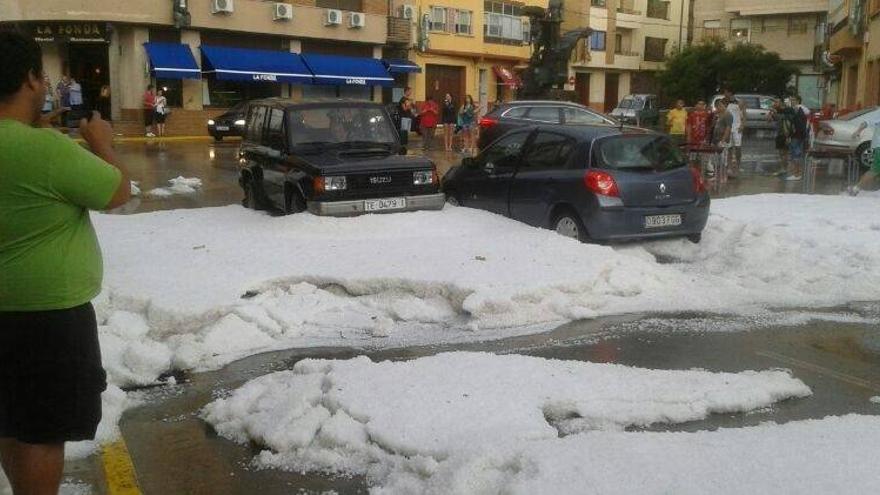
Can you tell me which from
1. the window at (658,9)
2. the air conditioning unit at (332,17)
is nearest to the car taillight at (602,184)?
the air conditioning unit at (332,17)

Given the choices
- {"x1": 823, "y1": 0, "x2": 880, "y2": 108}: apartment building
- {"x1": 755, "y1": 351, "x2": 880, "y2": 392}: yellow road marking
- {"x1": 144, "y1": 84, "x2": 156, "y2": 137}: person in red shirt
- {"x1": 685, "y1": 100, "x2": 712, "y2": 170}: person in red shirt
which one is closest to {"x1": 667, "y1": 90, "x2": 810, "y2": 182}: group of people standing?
{"x1": 685, "y1": 100, "x2": 712, "y2": 170}: person in red shirt

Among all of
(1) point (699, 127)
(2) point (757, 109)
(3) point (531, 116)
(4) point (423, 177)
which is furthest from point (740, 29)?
(4) point (423, 177)

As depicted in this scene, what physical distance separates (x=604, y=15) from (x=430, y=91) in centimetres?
2129

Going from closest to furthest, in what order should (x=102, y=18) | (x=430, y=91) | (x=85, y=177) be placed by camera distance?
(x=85, y=177) → (x=102, y=18) → (x=430, y=91)

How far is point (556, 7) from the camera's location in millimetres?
27047

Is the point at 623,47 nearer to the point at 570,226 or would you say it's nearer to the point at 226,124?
the point at 226,124

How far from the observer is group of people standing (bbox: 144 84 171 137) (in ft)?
112

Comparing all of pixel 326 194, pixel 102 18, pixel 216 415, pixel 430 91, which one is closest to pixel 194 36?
pixel 102 18

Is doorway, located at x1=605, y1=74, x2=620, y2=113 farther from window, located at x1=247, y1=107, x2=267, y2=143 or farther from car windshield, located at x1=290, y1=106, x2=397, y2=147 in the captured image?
car windshield, located at x1=290, y1=106, x2=397, y2=147

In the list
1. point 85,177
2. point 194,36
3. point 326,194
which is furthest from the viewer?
point 194,36

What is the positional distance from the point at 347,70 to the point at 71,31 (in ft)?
41.8

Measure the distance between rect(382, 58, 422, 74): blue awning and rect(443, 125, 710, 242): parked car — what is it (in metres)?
35.6

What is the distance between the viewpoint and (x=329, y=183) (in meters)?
10.4

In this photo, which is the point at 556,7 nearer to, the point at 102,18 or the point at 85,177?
the point at 102,18
